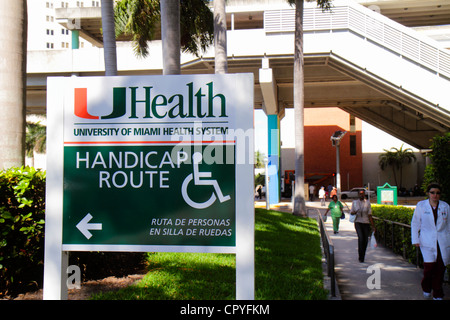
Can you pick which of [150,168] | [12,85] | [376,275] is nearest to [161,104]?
[150,168]

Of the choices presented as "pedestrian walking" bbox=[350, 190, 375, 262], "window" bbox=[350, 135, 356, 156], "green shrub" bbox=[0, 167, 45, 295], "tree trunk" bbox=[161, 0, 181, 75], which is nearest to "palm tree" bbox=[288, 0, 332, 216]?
"pedestrian walking" bbox=[350, 190, 375, 262]

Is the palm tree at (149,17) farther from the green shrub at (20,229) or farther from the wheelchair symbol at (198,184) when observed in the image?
the wheelchair symbol at (198,184)

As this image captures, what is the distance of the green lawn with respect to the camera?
5625 mm

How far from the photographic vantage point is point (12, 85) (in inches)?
260

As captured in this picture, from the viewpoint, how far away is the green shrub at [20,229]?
535 centimetres

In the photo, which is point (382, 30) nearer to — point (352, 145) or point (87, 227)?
point (87, 227)

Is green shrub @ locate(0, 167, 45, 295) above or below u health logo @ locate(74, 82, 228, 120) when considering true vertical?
below

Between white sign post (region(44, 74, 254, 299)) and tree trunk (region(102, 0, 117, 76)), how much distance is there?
20.4 feet

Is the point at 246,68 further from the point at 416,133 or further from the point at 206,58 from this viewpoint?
the point at 416,133

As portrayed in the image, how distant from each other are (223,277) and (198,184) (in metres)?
3.50

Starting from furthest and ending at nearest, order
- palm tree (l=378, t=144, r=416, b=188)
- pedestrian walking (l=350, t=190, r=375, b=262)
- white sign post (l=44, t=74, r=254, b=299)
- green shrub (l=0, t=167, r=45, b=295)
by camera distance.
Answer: palm tree (l=378, t=144, r=416, b=188) → pedestrian walking (l=350, t=190, r=375, b=262) → green shrub (l=0, t=167, r=45, b=295) → white sign post (l=44, t=74, r=254, b=299)

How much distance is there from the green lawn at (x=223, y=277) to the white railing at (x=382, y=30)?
14.3 metres

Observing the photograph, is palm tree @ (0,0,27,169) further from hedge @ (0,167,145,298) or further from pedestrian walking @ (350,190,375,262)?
pedestrian walking @ (350,190,375,262)

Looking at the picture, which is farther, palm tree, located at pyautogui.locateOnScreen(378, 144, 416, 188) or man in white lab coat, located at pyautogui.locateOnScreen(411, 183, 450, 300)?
palm tree, located at pyautogui.locateOnScreen(378, 144, 416, 188)
